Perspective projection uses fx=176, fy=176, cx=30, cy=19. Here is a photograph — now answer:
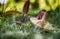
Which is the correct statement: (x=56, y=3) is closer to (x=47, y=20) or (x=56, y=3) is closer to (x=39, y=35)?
(x=47, y=20)

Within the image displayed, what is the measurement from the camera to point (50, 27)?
1249 mm

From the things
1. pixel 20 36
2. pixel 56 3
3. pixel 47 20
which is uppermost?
pixel 56 3

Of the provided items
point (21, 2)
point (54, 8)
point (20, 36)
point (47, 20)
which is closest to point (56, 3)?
point (54, 8)

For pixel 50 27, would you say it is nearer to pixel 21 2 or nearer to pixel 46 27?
pixel 46 27

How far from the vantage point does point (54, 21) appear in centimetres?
126

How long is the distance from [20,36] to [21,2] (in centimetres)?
25

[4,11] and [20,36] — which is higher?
[4,11]

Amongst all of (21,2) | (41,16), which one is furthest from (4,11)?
(41,16)

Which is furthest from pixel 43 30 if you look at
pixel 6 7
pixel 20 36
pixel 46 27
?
pixel 6 7

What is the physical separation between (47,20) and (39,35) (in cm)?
13

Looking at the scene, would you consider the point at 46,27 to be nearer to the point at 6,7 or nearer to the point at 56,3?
the point at 56,3

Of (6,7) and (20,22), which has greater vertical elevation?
(6,7)

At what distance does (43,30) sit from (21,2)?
259 millimetres

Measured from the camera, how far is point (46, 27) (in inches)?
49.0
